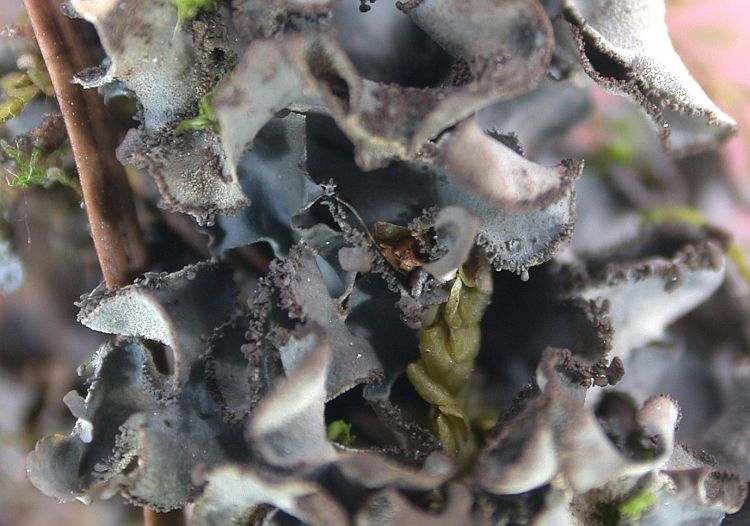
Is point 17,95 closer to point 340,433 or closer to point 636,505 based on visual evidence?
point 340,433

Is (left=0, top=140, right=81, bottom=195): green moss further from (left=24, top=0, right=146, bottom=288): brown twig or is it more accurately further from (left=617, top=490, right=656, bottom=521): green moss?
(left=617, top=490, right=656, bottom=521): green moss

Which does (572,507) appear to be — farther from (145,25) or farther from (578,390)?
(145,25)

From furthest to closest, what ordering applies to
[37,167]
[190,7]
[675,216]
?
[675,216] → [37,167] → [190,7]

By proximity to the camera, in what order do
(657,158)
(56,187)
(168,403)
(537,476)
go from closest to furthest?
(537,476) < (168,403) < (56,187) < (657,158)

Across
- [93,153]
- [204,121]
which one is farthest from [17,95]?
[204,121]

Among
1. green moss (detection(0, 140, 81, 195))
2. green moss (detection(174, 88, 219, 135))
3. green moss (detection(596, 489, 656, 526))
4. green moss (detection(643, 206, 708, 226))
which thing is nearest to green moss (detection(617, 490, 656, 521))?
green moss (detection(596, 489, 656, 526))

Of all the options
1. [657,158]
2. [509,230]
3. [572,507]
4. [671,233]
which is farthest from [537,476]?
[657,158]

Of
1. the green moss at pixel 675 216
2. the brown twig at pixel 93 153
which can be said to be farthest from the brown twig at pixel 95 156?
the green moss at pixel 675 216
